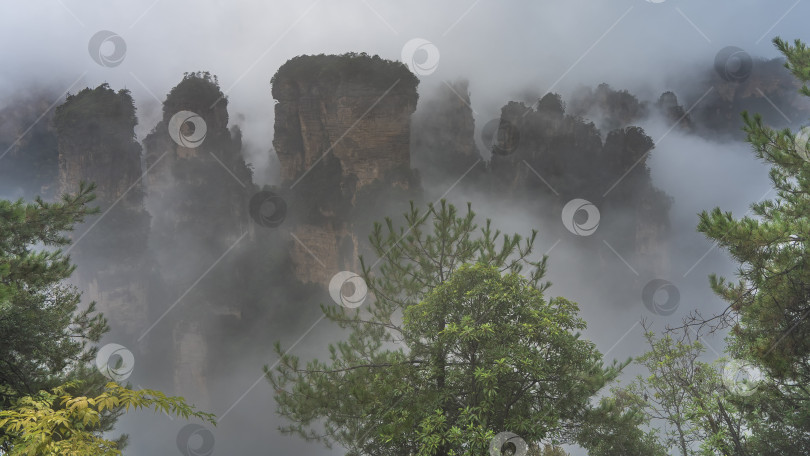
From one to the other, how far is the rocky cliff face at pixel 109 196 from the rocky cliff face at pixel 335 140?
16.8m

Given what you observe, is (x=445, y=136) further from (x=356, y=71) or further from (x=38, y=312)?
(x=38, y=312)

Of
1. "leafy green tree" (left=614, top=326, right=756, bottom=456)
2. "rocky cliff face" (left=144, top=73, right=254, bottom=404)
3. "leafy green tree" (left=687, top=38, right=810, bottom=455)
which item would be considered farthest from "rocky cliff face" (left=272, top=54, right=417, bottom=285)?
"leafy green tree" (left=687, top=38, right=810, bottom=455)

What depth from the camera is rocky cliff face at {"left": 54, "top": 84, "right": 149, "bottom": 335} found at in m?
53.8

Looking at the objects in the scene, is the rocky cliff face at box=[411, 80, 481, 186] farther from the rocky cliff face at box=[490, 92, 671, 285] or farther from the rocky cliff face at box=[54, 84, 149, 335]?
the rocky cliff face at box=[54, 84, 149, 335]

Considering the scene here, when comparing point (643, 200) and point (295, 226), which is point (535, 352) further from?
point (643, 200)

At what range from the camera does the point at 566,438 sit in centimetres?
984

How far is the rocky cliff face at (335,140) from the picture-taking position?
164 feet

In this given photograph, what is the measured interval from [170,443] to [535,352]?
52012 millimetres

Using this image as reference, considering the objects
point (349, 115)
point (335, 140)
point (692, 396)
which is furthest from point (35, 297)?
point (335, 140)

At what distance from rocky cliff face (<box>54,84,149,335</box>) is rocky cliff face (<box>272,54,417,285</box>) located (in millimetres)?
16798

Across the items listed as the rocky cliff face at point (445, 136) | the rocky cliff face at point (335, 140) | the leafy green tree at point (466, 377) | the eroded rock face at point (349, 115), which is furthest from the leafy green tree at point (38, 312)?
the rocky cliff face at point (445, 136)

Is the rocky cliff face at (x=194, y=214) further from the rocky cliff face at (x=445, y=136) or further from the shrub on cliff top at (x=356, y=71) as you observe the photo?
the rocky cliff face at (x=445, y=136)

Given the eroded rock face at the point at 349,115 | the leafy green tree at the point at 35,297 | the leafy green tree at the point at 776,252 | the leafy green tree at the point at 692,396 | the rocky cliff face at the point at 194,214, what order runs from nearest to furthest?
1. the leafy green tree at the point at 776,252
2. the leafy green tree at the point at 35,297
3. the leafy green tree at the point at 692,396
4. the eroded rock face at the point at 349,115
5. the rocky cliff face at the point at 194,214

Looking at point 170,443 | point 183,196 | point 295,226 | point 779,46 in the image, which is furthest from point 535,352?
point 183,196
